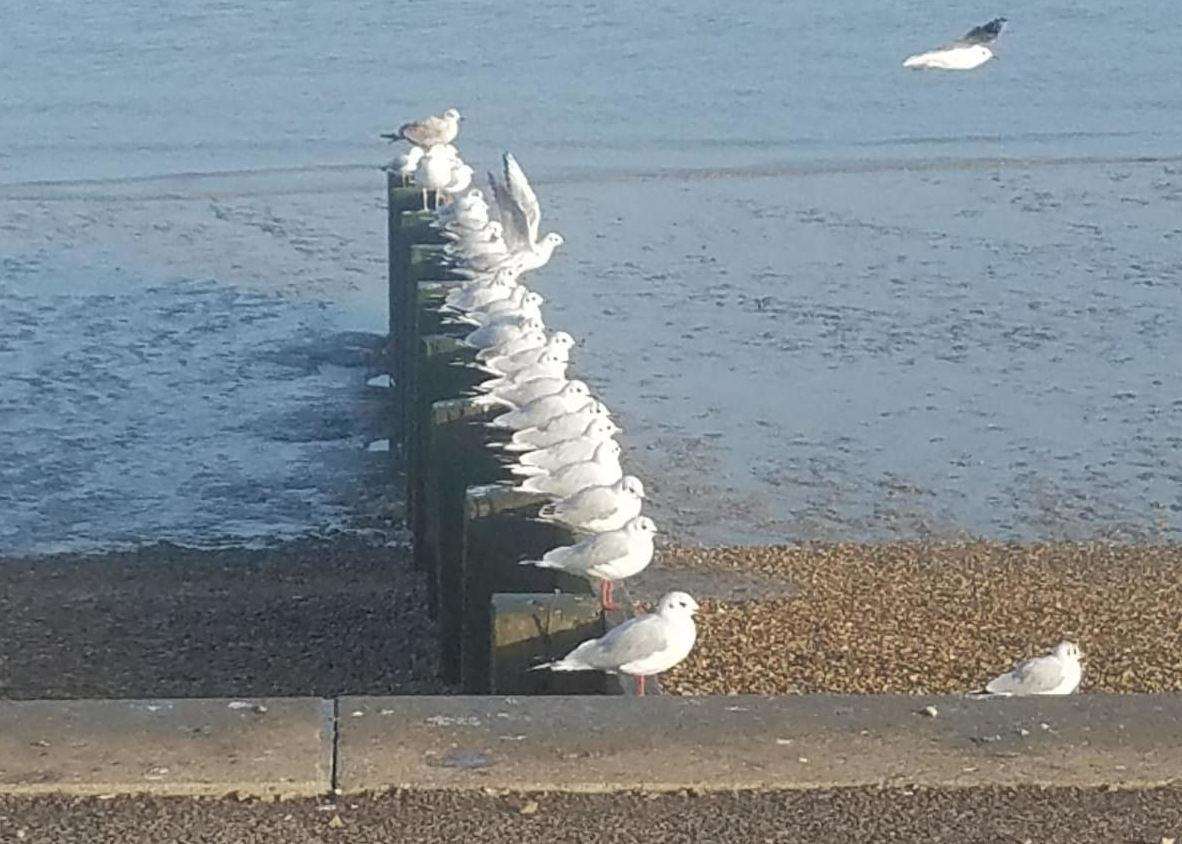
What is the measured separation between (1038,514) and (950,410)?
226 cm

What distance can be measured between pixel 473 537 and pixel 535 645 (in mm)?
1399

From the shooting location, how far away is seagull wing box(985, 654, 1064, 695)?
657 cm

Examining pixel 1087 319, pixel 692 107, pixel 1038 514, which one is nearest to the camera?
pixel 1038 514

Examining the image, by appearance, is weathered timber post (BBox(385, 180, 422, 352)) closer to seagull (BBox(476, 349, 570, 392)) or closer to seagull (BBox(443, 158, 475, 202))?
seagull (BBox(443, 158, 475, 202))

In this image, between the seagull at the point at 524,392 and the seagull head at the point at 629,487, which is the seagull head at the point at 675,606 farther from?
the seagull at the point at 524,392

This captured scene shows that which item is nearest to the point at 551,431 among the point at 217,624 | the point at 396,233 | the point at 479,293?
the point at 217,624

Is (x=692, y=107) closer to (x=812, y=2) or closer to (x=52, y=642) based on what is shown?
(x=812, y=2)

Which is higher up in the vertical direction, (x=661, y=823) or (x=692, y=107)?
(x=661, y=823)

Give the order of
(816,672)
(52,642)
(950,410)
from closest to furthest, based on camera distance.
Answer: (816,672) < (52,642) < (950,410)

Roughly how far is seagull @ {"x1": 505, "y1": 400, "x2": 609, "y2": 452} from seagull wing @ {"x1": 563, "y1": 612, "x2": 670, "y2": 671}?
6.94 ft

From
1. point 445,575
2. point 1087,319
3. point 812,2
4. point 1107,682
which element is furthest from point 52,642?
point 812,2

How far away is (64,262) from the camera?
65.9 feet

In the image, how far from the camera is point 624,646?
5801mm

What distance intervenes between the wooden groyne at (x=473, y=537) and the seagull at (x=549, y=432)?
0.34 ft
